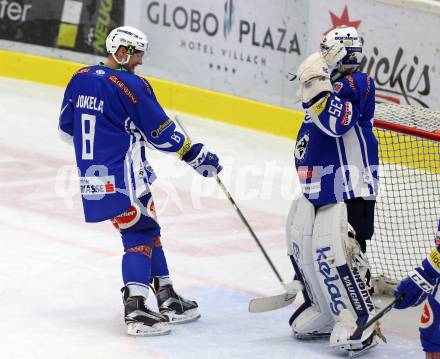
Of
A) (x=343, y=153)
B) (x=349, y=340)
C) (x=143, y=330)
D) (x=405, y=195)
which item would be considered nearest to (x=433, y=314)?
(x=349, y=340)

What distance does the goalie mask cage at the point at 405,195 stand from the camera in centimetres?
632

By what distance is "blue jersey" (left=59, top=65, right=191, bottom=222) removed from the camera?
5566 millimetres

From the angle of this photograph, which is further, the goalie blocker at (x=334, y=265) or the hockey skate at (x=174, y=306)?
the hockey skate at (x=174, y=306)

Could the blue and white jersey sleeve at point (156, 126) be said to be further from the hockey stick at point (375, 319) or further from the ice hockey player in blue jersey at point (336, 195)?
the hockey stick at point (375, 319)

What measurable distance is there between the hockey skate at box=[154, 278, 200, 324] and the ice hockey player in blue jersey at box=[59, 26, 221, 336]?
0.10 meters

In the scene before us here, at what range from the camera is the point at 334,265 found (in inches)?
211

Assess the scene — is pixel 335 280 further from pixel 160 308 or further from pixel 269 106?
pixel 269 106

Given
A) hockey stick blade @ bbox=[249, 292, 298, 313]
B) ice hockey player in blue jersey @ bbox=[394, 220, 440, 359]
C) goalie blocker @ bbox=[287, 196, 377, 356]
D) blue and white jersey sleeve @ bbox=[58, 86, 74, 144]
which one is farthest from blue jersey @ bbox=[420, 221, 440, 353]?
blue and white jersey sleeve @ bbox=[58, 86, 74, 144]

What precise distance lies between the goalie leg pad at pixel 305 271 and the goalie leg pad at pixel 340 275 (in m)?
0.05

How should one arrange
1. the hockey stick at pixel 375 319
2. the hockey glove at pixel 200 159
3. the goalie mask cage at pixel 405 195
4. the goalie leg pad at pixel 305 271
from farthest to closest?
the goalie mask cage at pixel 405 195
the hockey glove at pixel 200 159
the goalie leg pad at pixel 305 271
the hockey stick at pixel 375 319

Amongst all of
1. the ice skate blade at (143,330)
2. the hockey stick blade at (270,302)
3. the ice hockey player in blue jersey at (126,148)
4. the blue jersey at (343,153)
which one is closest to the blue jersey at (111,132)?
the ice hockey player in blue jersey at (126,148)

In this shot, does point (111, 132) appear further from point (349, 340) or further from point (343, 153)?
point (349, 340)

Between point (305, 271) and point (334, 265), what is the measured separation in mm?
174

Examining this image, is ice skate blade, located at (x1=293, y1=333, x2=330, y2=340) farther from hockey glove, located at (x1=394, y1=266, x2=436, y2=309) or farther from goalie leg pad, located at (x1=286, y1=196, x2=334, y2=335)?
hockey glove, located at (x1=394, y1=266, x2=436, y2=309)
